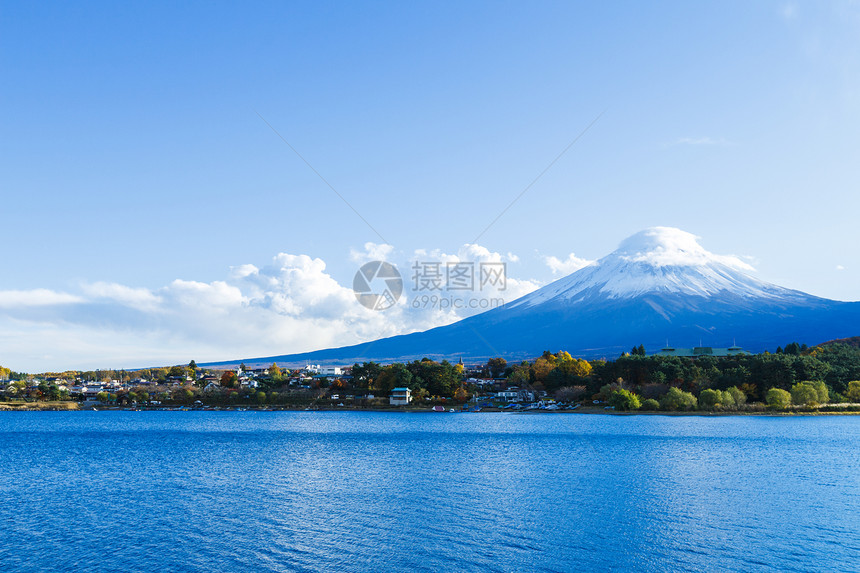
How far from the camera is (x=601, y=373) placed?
76.9 meters

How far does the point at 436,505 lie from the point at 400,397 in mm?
61302

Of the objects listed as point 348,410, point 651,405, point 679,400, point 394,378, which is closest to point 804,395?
point 679,400

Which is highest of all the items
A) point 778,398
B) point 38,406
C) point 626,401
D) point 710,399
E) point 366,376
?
point 366,376

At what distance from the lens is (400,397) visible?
270ft

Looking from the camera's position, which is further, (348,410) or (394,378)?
(394,378)

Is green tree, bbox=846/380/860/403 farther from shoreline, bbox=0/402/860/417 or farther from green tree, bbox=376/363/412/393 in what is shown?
green tree, bbox=376/363/412/393

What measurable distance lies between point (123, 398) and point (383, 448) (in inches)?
2988

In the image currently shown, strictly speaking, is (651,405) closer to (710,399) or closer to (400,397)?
(710,399)

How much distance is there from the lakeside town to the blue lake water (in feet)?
85.7

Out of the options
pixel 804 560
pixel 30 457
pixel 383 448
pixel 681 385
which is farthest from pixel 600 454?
pixel 681 385

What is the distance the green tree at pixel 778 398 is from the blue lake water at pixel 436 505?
76.0 ft

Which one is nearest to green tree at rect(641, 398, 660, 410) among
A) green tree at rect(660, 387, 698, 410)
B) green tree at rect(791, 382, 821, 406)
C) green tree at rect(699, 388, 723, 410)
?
green tree at rect(660, 387, 698, 410)

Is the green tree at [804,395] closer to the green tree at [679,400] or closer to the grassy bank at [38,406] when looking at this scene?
the green tree at [679,400]

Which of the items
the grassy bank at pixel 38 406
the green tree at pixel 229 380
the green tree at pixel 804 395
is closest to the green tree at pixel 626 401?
the green tree at pixel 804 395
